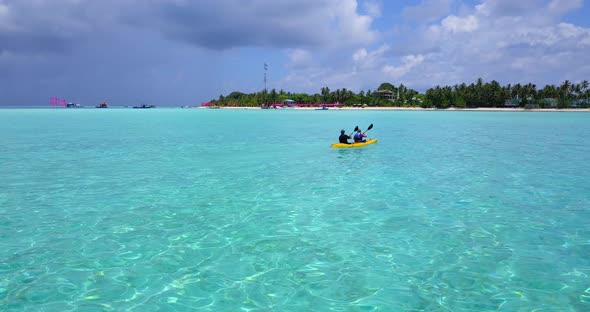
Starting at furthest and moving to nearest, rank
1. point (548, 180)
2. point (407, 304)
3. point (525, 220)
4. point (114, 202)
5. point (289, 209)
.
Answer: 1. point (548, 180)
2. point (114, 202)
3. point (289, 209)
4. point (525, 220)
5. point (407, 304)

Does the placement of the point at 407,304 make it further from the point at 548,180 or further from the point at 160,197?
the point at 548,180

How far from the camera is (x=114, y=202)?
39.0ft

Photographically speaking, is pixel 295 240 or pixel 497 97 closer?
pixel 295 240

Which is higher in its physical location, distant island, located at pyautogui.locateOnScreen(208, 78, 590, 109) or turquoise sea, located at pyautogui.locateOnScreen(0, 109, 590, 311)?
distant island, located at pyautogui.locateOnScreen(208, 78, 590, 109)

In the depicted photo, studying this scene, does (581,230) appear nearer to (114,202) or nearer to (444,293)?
(444,293)

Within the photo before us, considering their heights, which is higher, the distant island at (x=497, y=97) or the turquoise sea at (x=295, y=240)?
the distant island at (x=497, y=97)

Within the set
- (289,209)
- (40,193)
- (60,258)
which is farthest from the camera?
(40,193)

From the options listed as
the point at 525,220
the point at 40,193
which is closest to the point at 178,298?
the point at 525,220

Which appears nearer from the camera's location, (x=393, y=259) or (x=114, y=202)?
(x=393, y=259)

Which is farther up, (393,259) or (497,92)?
(497,92)

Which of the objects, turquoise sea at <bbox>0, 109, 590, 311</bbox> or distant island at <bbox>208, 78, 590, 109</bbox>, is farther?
distant island at <bbox>208, 78, 590, 109</bbox>

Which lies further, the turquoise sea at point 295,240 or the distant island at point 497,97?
the distant island at point 497,97

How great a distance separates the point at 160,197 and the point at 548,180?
49.8ft

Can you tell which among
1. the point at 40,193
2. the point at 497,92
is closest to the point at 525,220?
the point at 40,193
